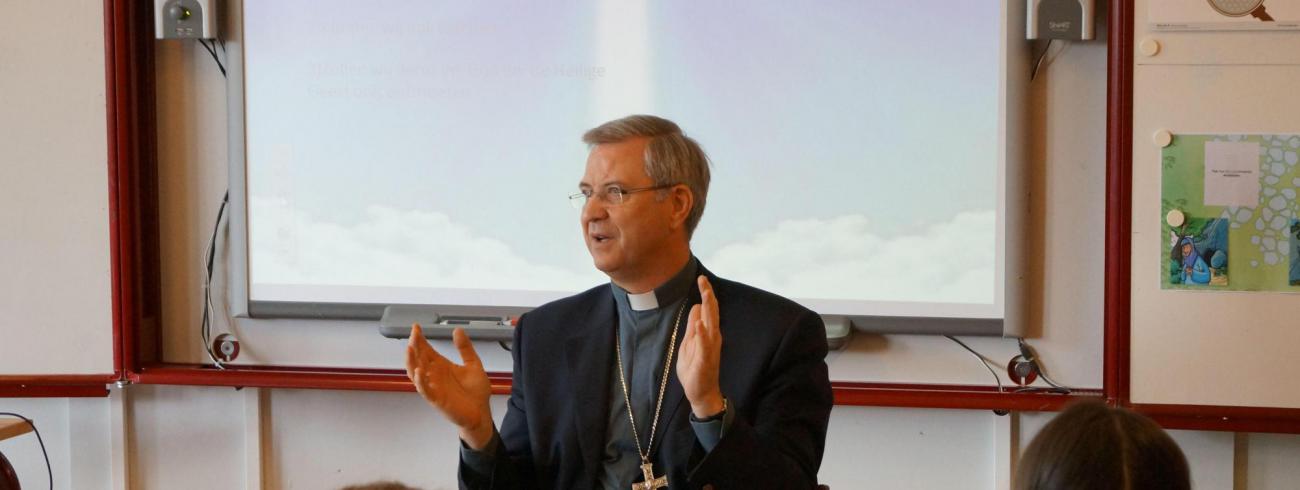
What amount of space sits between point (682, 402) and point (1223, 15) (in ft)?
5.59

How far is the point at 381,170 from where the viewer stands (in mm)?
3283

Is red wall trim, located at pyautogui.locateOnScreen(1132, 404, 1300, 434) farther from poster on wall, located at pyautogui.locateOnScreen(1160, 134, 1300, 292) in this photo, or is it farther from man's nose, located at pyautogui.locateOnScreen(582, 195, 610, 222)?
man's nose, located at pyautogui.locateOnScreen(582, 195, 610, 222)

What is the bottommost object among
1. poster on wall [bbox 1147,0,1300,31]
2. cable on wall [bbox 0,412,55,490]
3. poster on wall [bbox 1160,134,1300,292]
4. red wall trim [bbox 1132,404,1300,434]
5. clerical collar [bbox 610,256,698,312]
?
cable on wall [bbox 0,412,55,490]

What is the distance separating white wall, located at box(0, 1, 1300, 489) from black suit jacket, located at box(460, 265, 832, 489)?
1.08 m

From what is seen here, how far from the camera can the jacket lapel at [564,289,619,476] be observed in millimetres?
2133

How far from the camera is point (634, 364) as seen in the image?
223cm

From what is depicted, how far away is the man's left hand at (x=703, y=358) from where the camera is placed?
1818 mm

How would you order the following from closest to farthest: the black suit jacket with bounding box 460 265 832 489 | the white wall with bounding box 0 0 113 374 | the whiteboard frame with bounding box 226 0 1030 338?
the black suit jacket with bounding box 460 265 832 489 → the whiteboard frame with bounding box 226 0 1030 338 → the white wall with bounding box 0 0 113 374

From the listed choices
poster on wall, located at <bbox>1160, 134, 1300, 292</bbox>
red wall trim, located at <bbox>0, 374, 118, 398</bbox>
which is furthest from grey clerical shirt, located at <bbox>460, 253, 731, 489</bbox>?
red wall trim, located at <bbox>0, 374, 118, 398</bbox>

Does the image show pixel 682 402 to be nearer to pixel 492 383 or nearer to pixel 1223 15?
pixel 492 383

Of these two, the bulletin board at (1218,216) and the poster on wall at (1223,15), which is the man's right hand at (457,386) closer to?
the bulletin board at (1218,216)

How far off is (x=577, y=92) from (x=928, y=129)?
0.93m

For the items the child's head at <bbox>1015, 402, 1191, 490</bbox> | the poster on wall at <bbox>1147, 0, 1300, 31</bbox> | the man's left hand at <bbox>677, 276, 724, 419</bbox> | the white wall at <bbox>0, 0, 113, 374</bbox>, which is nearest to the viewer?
the child's head at <bbox>1015, 402, 1191, 490</bbox>

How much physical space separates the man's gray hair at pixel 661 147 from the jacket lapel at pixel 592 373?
10.2 inches
